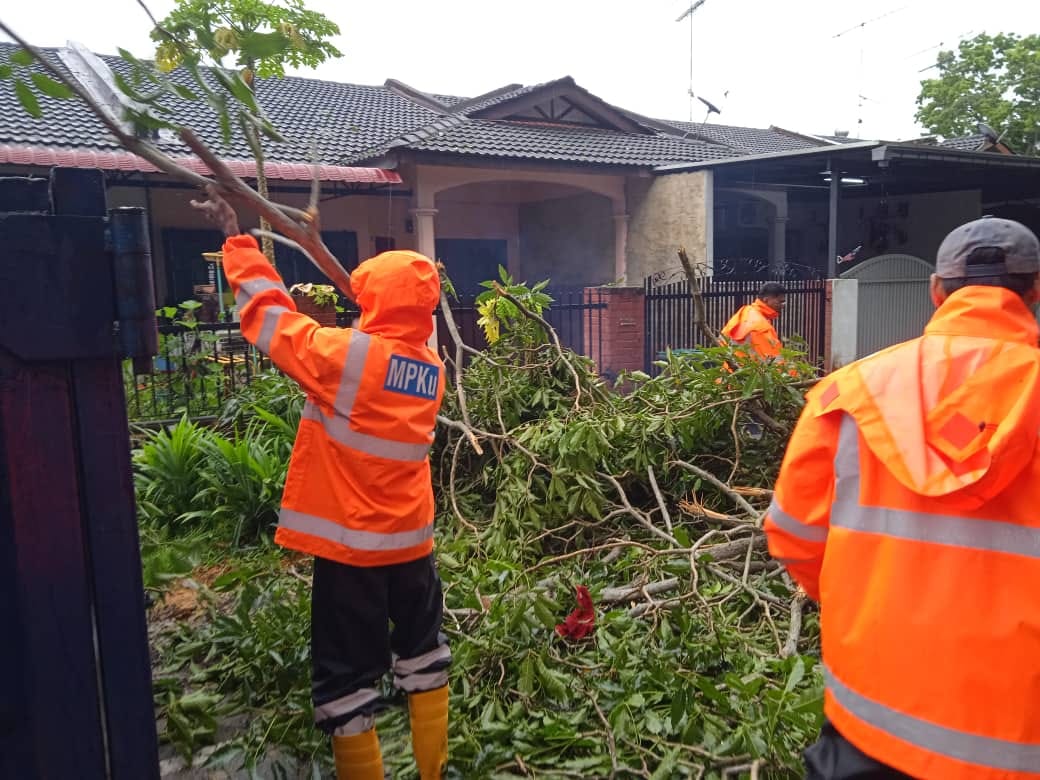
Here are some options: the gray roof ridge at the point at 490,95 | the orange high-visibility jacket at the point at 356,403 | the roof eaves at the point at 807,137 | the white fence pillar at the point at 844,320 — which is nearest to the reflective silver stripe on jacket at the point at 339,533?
the orange high-visibility jacket at the point at 356,403

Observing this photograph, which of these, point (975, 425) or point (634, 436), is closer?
point (975, 425)

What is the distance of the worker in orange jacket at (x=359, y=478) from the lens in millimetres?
2512

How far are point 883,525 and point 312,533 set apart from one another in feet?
5.66

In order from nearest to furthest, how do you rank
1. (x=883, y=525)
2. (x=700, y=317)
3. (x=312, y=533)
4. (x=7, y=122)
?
(x=883, y=525) → (x=312, y=533) → (x=700, y=317) → (x=7, y=122)

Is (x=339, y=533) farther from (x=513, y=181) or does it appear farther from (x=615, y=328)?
(x=513, y=181)

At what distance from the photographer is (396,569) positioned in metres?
2.75

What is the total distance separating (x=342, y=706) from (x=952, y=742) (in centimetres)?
178

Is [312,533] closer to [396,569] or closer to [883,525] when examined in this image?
[396,569]

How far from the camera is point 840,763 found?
1561 mm

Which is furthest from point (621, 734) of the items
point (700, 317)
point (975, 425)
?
point (700, 317)

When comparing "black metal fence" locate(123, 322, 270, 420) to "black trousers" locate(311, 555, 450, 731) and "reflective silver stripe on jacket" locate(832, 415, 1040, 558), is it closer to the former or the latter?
"black trousers" locate(311, 555, 450, 731)

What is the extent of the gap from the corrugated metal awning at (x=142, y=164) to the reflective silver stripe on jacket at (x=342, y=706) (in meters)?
7.42

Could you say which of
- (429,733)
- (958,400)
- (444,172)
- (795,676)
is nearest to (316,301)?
(429,733)

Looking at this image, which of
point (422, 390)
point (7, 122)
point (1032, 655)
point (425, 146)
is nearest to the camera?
point (1032, 655)
